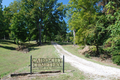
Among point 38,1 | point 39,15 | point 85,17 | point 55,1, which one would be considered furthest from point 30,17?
point 85,17

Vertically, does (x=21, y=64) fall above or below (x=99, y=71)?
below

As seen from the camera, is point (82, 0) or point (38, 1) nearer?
point (82, 0)

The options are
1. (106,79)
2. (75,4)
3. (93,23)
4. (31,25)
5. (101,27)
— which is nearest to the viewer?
(106,79)

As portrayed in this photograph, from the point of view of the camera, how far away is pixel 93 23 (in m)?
13.2

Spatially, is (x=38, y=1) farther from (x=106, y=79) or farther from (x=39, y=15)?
(x=106, y=79)

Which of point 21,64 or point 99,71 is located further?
point 21,64

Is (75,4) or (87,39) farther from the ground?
(75,4)

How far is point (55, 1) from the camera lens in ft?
107

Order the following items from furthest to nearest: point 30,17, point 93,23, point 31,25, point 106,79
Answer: point 31,25 < point 30,17 < point 93,23 < point 106,79

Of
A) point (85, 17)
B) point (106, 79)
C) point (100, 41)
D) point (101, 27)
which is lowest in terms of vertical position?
point (106, 79)

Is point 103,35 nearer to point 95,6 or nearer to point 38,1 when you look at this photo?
point 95,6

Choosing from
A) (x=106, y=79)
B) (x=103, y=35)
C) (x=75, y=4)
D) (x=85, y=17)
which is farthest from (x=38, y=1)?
(x=106, y=79)

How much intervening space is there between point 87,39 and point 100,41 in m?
2.08

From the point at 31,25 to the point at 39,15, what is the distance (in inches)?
228
